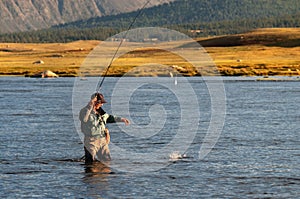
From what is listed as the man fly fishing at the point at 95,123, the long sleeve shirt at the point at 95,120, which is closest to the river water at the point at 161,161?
the man fly fishing at the point at 95,123

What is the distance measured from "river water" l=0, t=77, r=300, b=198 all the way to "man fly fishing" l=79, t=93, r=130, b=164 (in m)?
0.61

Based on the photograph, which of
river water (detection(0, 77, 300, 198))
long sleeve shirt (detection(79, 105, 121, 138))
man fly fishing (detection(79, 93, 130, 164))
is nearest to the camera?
river water (detection(0, 77, 300, 198))

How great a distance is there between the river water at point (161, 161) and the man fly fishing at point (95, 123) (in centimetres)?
61

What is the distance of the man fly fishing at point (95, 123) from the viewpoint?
20656 millimetres

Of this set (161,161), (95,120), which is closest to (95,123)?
(95,120)

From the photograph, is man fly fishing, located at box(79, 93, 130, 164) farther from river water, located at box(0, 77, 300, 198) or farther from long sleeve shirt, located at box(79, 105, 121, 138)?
river water, located at box(0, 77, 300, 198)

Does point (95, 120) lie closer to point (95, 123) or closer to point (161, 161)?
point (95, 123)

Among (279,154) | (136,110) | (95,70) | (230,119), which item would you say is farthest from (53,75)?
(279,154)

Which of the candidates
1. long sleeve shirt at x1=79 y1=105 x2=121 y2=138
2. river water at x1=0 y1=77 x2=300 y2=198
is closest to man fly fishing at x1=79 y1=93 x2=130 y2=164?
long sleeve shirt at x1=79 y1=105 x2=121 y2=138

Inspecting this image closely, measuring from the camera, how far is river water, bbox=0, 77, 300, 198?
18.0 m

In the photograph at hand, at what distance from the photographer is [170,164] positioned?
72.7 feet

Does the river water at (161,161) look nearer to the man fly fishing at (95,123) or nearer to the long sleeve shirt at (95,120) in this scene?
the man fly fishing at (95,123)

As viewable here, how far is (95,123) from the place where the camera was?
20984mm

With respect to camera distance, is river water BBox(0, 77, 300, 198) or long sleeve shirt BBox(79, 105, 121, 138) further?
long sleeve shirt BBox(79, 105, 121, 138)
